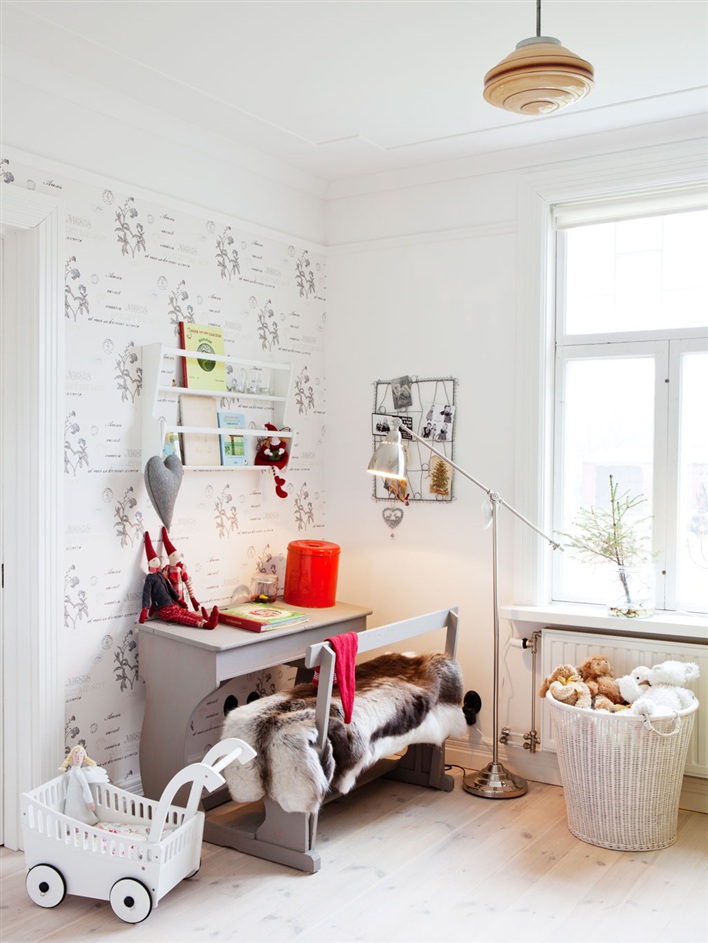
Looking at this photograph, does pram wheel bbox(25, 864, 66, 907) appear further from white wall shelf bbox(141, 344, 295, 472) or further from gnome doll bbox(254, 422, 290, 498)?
gnome doll bbox(254, 422, 290, 498)

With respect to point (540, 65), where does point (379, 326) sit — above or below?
below

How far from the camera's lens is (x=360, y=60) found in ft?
9.40

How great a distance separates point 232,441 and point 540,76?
2021mm

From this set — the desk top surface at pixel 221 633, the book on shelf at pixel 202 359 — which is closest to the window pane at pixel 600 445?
the desk top surface at pixel 221 633

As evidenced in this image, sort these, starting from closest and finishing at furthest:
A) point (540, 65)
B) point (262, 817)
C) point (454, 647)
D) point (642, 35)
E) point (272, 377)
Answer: point (540, 65) < point (642, 35) < point (262, 817) < point (454, 647) < point (272, 377)

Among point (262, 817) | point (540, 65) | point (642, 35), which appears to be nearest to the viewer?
point (540, 65)

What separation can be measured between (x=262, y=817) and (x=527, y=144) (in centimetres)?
286

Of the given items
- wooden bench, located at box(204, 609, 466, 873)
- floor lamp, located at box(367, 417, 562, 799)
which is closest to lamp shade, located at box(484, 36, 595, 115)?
floor lamp, located at box(367, 417, 562, 799)

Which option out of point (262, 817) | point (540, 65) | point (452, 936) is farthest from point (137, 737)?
point (540, 65)

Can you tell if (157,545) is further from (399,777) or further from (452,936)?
(452,936)

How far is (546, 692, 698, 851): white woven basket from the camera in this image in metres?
2.99

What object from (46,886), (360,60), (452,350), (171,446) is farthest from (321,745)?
(360,60)

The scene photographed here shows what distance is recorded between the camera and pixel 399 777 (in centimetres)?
367

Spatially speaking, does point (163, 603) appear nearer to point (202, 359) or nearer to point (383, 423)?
point (202, 359)
